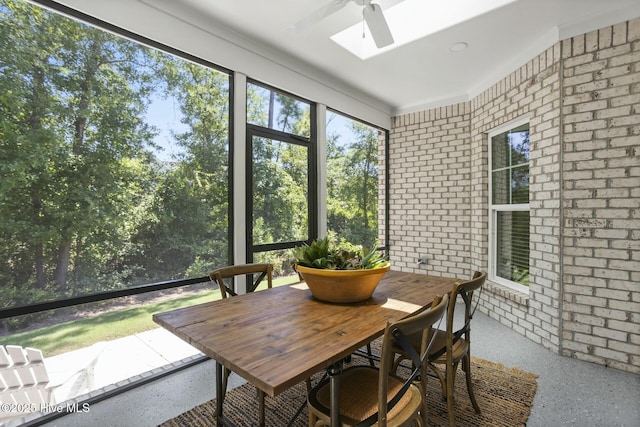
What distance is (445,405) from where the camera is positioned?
199 centimetres

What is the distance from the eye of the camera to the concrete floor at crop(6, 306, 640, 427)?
186cm

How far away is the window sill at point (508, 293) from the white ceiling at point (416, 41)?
2.30m

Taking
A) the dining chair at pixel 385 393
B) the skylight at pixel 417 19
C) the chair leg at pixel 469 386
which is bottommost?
the chair leg at pixel 469 386

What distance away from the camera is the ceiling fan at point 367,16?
1958 millimetres

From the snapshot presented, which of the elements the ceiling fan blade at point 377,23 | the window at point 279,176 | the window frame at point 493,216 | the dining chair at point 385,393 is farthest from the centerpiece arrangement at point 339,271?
the window frame at point 493,216

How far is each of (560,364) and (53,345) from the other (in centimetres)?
364

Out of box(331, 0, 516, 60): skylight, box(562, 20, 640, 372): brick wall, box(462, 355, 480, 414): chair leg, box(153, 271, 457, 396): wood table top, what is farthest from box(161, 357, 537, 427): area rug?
box(331, 0, 516, 60): skylight

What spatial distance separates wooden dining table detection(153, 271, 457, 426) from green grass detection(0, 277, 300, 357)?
3.60 feet

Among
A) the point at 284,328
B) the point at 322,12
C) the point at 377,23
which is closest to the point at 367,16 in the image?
the point at 377,23

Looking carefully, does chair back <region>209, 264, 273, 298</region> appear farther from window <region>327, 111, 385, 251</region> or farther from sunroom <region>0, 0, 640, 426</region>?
window <region>327, 111, 385, 251</region>

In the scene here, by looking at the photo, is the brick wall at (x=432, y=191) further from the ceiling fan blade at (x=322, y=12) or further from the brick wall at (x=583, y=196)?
the ceiling fan blade at (x=322, y=12)

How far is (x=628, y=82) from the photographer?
93.2 inches

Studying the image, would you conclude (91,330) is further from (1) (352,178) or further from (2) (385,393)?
(1) (352,178)

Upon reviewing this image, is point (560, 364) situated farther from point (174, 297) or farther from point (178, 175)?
point (178, 175)
